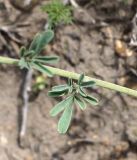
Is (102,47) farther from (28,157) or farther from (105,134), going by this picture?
(28,157)

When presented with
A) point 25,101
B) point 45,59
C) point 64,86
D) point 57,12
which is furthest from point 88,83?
point 25,101

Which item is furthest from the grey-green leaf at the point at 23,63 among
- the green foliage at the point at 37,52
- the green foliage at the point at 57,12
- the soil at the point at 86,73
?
the soil at the point at 86,73

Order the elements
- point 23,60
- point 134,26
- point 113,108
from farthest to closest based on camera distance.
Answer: point 113,108, point 134,26, point 23,60

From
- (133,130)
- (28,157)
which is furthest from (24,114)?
(133,130)

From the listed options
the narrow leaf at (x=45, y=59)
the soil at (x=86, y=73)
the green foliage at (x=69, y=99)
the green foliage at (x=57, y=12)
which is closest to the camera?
the green foliage at (x=69, y=99)

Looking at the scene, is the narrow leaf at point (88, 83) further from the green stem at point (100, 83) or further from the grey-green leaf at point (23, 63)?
the grey-green leaf at point (23, 63)

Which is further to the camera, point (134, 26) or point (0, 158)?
point (0, 158)

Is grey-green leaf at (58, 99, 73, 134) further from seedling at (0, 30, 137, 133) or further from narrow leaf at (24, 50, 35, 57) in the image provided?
narrow leaf at (24, 50, 35, 57)
